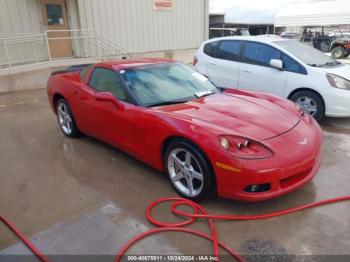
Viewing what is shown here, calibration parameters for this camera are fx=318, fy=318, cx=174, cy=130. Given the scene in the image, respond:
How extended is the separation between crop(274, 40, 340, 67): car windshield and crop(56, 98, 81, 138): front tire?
3.92m

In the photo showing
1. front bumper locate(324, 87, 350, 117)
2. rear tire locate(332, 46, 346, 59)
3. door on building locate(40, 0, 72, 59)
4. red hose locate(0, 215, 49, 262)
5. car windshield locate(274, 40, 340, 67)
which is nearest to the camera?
red hose locate(0, 215, 49, 262)

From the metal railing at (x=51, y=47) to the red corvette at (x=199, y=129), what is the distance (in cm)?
625

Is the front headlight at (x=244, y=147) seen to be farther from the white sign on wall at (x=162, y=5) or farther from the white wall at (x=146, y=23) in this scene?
the white sign on wall at (x=162, y=5)

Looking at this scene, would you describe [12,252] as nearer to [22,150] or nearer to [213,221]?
[213,221]

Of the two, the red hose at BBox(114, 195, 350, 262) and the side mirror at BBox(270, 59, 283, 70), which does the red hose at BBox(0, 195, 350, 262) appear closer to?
the red hose at BBox(114, 195, 350, 262)

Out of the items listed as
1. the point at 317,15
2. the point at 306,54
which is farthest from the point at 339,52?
the point at 306,54

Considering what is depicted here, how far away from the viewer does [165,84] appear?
389cm

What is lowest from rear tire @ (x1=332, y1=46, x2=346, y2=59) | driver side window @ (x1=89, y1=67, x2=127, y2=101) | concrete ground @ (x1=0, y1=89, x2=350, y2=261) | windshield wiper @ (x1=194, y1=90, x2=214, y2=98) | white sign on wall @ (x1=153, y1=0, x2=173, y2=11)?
rear tire @ (x1=332, y1=46, x2=346, y2=59)

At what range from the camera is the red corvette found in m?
2.79

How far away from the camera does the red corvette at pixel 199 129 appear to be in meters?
2.79

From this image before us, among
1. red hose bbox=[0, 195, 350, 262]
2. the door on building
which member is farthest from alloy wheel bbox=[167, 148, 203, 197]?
the door on building

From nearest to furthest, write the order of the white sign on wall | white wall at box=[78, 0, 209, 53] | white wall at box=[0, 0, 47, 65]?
1. white wall at box=[0, 0, 47, 65]
2. white wall at box=[78, 0, 209, 53]
3. the white sign on wall

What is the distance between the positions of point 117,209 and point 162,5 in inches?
464

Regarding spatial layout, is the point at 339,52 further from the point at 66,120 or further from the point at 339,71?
the point at 66,120
